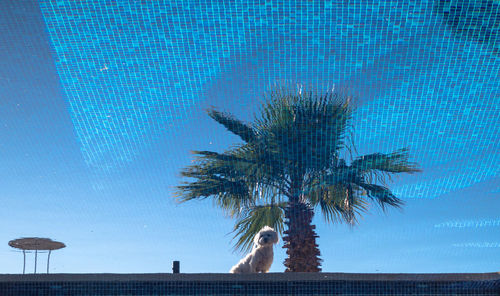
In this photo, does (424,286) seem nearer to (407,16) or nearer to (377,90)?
(377,90)

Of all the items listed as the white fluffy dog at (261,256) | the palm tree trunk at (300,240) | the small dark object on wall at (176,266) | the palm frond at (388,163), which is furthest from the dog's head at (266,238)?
the palm frond at (388,163)

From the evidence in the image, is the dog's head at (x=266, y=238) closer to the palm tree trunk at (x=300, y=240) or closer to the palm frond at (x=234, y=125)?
the palm tree trunk at (x=300, y=240)

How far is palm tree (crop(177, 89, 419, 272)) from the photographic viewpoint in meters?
9.23

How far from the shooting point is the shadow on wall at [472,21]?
841cm

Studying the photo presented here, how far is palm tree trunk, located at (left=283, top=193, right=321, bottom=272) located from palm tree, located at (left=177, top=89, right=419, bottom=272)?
0.02 m

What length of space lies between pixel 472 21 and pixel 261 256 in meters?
5.46

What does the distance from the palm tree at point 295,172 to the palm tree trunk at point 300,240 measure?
2cm

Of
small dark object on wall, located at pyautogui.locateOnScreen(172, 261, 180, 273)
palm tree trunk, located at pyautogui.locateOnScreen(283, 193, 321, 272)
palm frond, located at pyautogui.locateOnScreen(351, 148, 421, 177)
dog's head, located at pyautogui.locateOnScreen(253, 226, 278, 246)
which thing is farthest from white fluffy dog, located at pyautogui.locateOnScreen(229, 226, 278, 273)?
palm frond, located at pyautogui.locateOnScreen(351, 148, 421, 177)

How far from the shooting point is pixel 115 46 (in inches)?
351

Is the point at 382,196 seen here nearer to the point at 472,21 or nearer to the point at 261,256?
the point at 472,21

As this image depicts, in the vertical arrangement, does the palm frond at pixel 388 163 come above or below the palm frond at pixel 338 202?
above

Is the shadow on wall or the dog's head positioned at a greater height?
the shadow on wall
